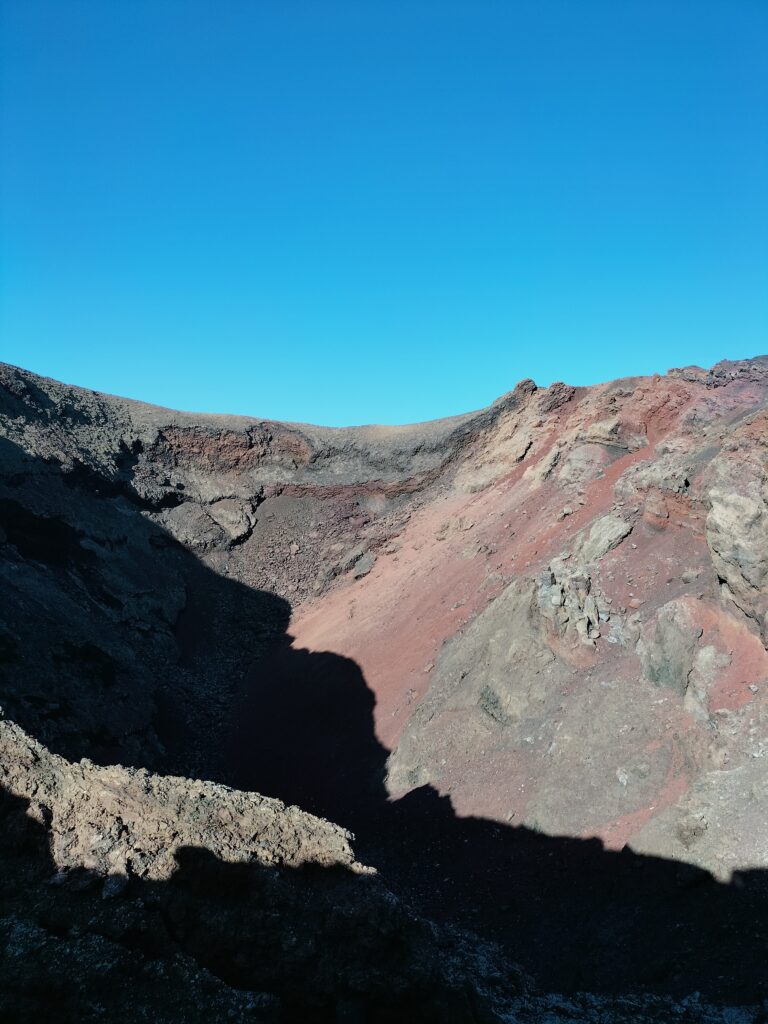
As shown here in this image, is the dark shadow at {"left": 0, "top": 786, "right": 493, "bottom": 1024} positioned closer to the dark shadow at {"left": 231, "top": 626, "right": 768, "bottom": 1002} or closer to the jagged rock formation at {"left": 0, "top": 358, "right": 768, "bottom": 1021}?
the jagged rock formation at {"left": 0, "top": 358, "right": 768, "bottom": 1021}

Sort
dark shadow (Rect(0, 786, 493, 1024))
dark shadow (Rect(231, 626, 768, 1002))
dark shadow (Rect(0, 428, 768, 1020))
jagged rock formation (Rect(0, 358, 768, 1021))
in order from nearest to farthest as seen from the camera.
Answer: dark shadow (Rect(0, 786, 493, 1024))
jagged rock formation (Rect(0, 358, 768, 1021))
dark shadow (Rect(231, 626, 768, 1002))
dark shadow (Rect(0, 428, 768, 1020))

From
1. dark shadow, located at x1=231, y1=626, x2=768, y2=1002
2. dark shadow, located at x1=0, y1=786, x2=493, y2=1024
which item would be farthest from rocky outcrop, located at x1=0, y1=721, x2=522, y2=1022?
dark shadow, located at x1=231, y1=626, x2=768, y2=1002

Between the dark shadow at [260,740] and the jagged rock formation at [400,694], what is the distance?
0.21 ft

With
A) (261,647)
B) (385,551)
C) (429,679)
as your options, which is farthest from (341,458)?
(429,679)

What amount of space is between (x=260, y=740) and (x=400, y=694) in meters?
4.51

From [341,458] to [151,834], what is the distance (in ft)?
92.1

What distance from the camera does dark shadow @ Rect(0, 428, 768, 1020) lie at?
29.2 ft

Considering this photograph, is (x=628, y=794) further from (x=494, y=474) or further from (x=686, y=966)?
(x=494, y=474)

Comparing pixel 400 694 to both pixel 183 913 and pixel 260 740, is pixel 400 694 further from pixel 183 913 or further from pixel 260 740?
pixel 183 913

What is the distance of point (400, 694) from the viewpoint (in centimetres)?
1805

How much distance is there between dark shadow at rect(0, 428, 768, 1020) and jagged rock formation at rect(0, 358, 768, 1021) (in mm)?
64

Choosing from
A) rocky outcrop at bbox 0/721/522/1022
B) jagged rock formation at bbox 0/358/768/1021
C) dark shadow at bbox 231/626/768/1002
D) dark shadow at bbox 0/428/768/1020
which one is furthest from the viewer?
dark shadow at bbox 0/428/768/1020

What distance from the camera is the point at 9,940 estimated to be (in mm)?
3938

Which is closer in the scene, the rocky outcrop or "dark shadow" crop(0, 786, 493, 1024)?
"dark shadow" crop(0, 786, 493, 1024)
